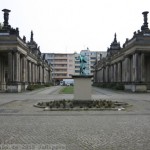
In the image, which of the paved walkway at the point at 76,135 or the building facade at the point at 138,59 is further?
the building facade at the point at 138,59

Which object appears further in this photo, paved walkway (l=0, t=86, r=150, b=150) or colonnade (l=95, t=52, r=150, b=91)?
colonnade (l=95, t=52, r=150, b=91)

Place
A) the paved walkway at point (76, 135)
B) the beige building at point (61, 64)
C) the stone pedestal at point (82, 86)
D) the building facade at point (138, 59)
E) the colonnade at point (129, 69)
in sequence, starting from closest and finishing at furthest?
the paved walkway at point (76, 135) → the stone pedestal at point (82, 86) → the building facade at point (138, 59) → the colonnade at point (129, 69) → the beige building at point (61, 64)

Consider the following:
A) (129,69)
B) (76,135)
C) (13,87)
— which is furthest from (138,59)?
(76,135)

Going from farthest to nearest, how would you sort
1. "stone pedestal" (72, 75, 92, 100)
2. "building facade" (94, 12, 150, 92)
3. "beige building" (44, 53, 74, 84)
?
1. "beige building" (44, 53, 74, 84)
2. "building facade" (94, 12, 150, 92)
3. "stone pedestal" (72, 75, 92, 100)

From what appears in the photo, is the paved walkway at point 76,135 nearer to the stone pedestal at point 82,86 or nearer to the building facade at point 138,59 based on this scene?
the stone pedestal at point 82,86

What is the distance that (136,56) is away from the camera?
193 ft

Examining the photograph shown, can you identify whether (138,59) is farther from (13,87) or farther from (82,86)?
(82,86)

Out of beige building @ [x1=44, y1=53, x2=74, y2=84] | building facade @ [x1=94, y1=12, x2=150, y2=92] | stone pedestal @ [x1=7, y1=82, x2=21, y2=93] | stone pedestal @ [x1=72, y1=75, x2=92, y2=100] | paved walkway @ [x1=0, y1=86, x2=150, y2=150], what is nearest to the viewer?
paved walkway @ [x1=0, y1=86, x2=150, y2=150]

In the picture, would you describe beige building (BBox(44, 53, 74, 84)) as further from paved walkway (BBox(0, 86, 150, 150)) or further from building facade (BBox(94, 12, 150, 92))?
paved walkway (BBox(0, 86, 150, 150))

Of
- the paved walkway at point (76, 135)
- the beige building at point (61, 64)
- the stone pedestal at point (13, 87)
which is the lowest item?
the paved walkway at point (76, 135)

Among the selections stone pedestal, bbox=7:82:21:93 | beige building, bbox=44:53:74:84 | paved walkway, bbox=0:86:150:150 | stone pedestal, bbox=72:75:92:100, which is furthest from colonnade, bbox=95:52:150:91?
beige building, bbox=44:53:74:84

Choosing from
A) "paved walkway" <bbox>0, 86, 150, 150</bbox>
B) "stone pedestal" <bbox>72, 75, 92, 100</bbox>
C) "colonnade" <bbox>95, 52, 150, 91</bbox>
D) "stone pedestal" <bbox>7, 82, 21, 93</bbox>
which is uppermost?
"colonnade" <bbox>95, 52, 150, 91</bbox>

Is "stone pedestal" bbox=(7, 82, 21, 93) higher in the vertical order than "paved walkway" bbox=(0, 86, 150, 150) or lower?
higher

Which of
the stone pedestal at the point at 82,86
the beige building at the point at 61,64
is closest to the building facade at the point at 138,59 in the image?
the stone pedestal at the point at 82,86
